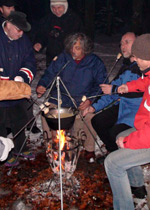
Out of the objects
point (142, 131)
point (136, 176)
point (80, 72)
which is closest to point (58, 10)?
point (80, 72)

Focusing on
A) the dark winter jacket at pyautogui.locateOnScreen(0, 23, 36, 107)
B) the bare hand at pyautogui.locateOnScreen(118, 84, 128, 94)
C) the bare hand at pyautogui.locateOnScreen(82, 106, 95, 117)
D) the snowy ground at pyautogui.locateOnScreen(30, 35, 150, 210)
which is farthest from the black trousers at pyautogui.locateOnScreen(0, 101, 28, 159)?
the bare hand at pyautogui.locateOnScreen(118, 84, 128, 94)

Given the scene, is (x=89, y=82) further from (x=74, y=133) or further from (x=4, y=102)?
(x=4, y=102)

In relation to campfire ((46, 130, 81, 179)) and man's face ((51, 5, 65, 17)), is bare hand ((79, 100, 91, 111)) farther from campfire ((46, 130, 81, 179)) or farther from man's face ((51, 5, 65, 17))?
man's face ((51, 5, 65, 17))

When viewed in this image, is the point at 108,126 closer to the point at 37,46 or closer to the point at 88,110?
the point at 88,110

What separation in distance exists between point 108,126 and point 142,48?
1.54 m

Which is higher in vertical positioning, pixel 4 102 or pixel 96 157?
pixel 4 102

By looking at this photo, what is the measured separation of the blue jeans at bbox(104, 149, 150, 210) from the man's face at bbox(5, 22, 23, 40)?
210 cm

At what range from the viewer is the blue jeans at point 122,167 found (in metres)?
2.85

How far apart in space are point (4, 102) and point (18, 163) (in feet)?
3.46

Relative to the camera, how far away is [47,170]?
4242mm

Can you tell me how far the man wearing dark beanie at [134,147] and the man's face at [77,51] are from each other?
4.82ft

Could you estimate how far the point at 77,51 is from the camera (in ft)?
14.0

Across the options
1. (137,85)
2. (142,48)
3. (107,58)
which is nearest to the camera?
(142,48)

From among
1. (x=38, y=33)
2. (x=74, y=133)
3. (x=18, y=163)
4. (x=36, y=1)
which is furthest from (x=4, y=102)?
(x=36, y=1)
